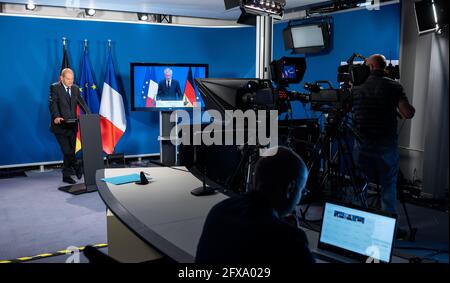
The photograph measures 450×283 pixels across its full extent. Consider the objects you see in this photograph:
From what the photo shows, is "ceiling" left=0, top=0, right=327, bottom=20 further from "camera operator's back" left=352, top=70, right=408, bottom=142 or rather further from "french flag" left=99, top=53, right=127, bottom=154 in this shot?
"camera operator's back" left=352, top=70, right=408, bottom=142

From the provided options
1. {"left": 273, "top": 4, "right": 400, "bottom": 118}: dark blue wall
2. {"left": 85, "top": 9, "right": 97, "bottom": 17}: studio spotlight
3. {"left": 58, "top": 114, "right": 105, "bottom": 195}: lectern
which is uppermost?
{"left": 85, "top": 9, "right": 97, "bottom": 17}: studio spotlight

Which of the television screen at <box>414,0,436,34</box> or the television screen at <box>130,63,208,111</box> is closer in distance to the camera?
the television screen at <box>414,0,436,34</box>

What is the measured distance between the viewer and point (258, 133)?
7.97 feet

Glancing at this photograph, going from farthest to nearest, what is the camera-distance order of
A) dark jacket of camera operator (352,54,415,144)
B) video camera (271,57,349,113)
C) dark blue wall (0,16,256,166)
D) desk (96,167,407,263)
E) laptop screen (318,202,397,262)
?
dark blue wall (0,16,256,166)
dark jacket of camera operator (352,54,415,144)
video camera (271,57,349,113)
desk (96,167,407,263)
laptop screen (318,202,397,262)

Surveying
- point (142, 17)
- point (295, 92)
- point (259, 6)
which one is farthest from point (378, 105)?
point (142, 17)

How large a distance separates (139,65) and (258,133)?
4.48 metres

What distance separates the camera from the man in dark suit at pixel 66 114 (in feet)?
18.0

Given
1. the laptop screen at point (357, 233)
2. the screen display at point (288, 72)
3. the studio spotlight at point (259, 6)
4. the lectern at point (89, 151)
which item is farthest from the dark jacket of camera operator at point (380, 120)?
the lectern at point (89, 151)

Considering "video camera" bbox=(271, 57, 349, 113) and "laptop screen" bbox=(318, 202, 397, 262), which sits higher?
"video camera" bbox=(271, 57, 349, 113)

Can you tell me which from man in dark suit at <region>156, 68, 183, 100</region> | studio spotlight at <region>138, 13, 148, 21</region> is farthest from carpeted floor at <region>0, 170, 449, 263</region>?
studio spotlight at <region>138, 13, 148, 21</region>

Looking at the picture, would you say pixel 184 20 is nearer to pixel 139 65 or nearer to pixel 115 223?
pixel 139 65

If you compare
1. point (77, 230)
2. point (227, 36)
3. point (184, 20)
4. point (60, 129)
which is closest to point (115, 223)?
point (77, 230)

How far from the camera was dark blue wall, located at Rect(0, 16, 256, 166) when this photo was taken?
19.9ft
